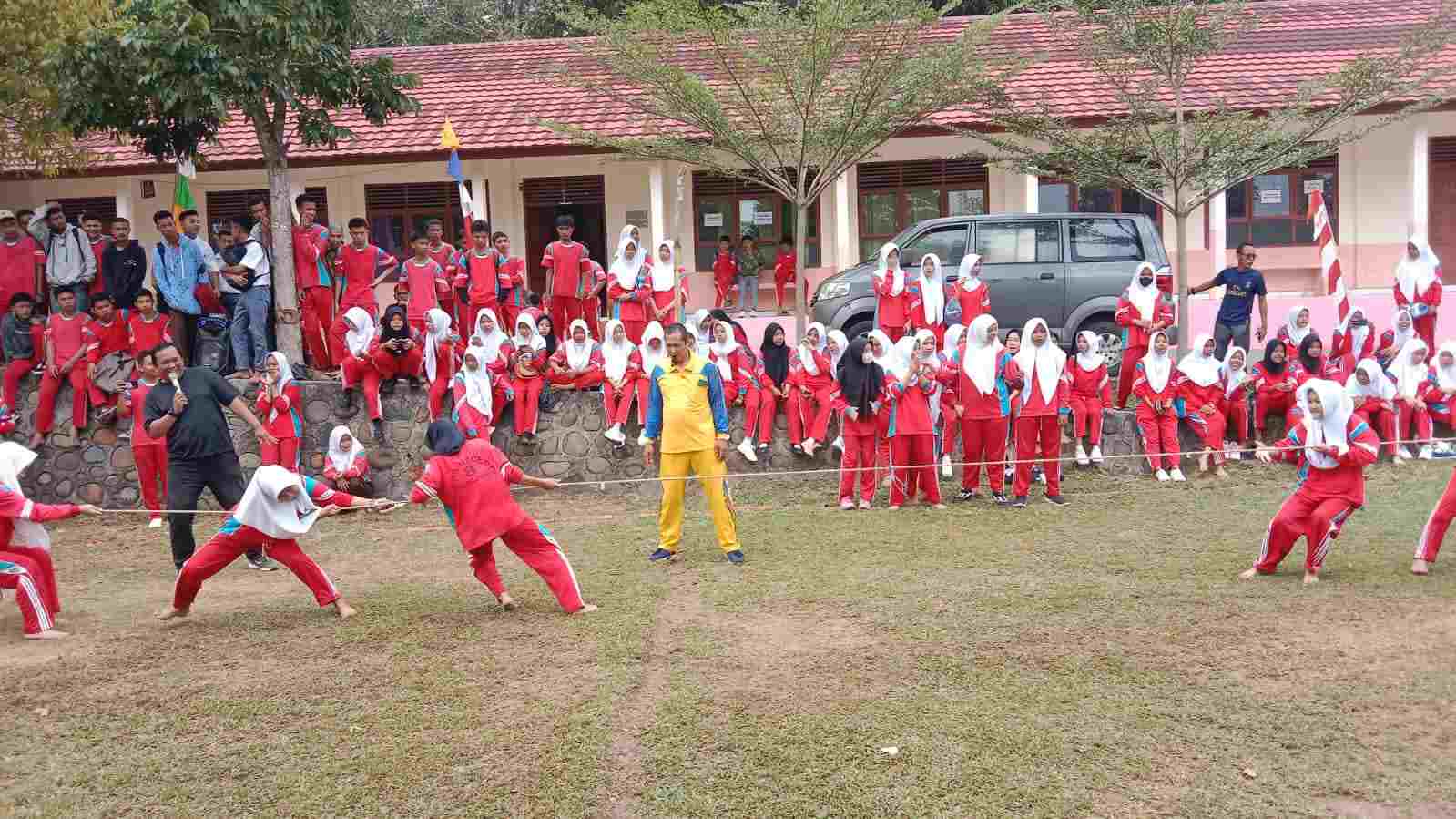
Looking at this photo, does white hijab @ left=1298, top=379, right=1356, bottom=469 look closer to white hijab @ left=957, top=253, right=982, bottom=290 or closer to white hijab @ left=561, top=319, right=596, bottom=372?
white hijab @ left=957, top=253, right=982, bottom=290

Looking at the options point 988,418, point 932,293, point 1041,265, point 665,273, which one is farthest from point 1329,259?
point 665,273

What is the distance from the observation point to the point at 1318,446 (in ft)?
26.2

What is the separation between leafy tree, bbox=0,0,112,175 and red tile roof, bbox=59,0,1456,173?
3.36 metres

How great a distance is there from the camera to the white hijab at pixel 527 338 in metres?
12.7

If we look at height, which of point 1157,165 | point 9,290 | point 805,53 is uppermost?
point 805,53

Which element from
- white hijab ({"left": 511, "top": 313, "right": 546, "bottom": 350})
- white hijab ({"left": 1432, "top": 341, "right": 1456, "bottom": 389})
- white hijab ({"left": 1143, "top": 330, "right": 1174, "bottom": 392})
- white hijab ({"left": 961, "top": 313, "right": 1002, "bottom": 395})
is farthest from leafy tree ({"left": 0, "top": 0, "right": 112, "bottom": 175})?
white hijab ({"left": 1432, "top": 341, "right": 1456, "bottom": 389})

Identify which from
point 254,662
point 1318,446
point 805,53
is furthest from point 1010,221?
point 254,662

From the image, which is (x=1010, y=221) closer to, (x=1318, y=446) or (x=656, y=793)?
(x=1318, y=446)

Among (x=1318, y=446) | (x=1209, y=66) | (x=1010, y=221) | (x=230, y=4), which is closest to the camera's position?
(x=1318, y=446)

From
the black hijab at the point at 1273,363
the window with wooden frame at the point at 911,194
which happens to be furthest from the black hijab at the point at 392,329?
the window with wooden frame at the point at 911,194

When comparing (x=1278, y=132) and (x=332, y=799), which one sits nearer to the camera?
(x=332, y=799)

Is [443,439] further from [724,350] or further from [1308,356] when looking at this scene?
[1308,356]

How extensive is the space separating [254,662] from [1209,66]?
1675cm

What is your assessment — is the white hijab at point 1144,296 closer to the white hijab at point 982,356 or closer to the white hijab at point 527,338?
the white hijab at point 982,356
